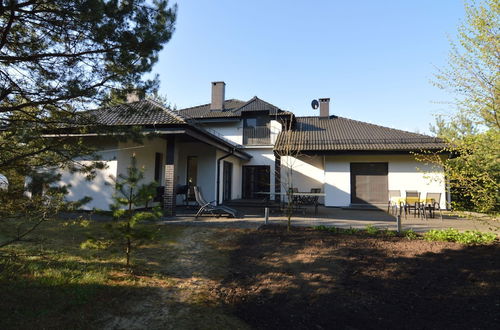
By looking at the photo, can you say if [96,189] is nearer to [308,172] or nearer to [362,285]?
[362,285]

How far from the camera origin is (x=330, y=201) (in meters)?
14.8

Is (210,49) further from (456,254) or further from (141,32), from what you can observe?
(456,254)

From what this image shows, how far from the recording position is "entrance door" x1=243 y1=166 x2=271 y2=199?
670 inches

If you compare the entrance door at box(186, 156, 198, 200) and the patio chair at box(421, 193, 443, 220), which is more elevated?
the entrance door at box(186, 156, 198, 200)

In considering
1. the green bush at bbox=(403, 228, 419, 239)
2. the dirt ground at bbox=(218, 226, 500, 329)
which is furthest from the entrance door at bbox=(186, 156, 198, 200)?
the green bush at bbox=(403, 228, 419, 239)

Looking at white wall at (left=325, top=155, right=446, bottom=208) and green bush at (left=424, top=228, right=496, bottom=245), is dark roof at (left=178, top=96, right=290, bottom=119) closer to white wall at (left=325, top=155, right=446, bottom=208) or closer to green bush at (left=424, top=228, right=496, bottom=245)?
white wall at (left=325, top=155, right=446, bottom=208)

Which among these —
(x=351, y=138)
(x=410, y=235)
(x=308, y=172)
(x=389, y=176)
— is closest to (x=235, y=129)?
(x=308, y=172)

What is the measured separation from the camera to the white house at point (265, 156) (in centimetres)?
960

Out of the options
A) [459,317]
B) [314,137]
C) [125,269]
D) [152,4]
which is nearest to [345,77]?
[314,137]

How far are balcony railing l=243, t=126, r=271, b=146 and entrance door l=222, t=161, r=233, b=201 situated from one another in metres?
2.87

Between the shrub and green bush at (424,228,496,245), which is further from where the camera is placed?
the shrub

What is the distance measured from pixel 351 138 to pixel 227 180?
7.96 metres

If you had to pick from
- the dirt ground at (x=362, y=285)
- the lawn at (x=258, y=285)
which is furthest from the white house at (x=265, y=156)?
the dirt ground at (x=362, y=285)

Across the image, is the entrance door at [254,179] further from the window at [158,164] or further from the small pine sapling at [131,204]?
the small pine sapling at [131,204]
